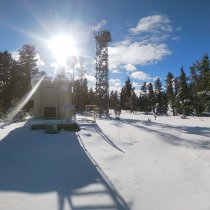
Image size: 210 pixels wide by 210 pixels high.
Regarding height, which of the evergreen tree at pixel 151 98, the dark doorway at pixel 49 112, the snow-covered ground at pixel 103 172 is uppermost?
the evergreen tree at pixel 151 98

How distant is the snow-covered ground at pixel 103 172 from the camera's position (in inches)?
262

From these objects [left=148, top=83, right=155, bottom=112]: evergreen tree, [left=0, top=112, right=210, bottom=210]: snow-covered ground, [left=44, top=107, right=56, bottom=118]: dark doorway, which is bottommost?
[left=0, top=112, right=210, bottom=210]: snow-covered ground

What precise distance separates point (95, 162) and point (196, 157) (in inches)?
161

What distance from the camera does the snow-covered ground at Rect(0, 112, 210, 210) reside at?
6654mm

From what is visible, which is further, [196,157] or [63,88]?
[63,88]

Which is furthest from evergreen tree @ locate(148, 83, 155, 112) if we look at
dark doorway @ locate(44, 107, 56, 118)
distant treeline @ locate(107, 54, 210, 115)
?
dark doorway @ locate(44, 107, 56, 118)

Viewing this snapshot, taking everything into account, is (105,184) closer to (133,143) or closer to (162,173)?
(162,173)

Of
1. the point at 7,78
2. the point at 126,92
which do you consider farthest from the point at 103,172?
the point at 126,92

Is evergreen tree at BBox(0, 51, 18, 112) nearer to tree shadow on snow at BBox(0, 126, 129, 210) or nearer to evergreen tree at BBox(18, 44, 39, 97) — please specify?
evergreen tree at BBox(18, 44, 39, 97)

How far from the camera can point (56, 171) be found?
29.7 feet

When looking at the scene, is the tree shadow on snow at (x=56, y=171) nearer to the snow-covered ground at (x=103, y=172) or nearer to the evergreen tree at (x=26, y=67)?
the snow-covered ground at (x=103, y=172)

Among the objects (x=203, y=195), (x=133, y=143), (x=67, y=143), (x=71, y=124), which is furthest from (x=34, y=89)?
(x=203, y=195)

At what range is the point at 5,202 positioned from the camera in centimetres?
652

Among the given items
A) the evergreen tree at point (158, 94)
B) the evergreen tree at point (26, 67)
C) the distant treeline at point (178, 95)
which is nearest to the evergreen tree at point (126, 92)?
the distant treeline at point (178, 95)
